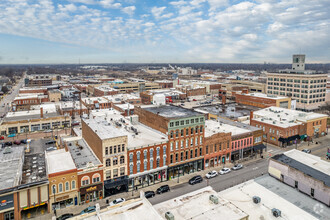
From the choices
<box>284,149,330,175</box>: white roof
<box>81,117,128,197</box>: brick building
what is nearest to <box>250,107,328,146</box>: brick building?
<box>284,149,330,175</box>: white roof

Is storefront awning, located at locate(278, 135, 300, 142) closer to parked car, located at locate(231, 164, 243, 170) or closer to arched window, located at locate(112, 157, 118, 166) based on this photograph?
parked car, located at locate(231, 164, 243, 170)

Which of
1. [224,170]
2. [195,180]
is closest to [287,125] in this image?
[224,170]

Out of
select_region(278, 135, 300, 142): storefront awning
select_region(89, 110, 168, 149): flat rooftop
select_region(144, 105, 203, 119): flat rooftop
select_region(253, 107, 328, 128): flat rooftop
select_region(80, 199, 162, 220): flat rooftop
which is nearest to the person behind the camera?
select_region(80, 199, 162, 220): flat rooftop

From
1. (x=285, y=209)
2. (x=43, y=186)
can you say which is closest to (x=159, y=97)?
(x=43, y=186)

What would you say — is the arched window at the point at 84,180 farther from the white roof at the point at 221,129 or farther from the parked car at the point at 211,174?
the white roof at the point at 221,129

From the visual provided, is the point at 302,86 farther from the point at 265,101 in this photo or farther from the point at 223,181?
the point at 223,181

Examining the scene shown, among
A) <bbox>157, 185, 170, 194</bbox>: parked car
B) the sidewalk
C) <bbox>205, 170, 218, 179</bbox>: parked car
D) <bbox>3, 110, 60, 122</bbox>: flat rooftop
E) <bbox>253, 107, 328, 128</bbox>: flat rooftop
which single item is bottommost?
the sidewalk

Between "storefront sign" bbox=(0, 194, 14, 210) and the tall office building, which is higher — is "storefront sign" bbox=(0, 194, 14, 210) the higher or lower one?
the lower one
